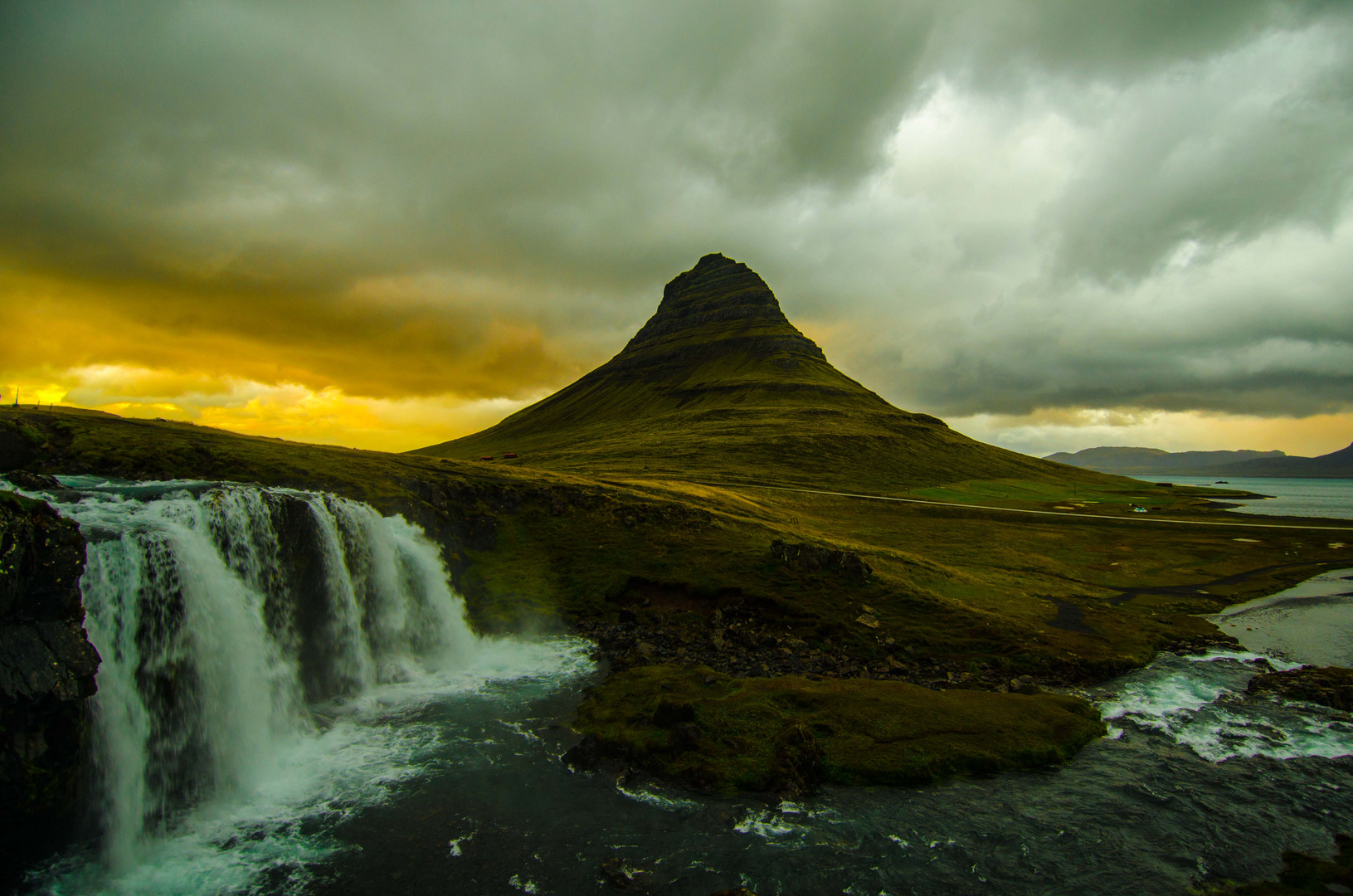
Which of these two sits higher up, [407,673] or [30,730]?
[30,730]

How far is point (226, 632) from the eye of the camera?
27.8 metres

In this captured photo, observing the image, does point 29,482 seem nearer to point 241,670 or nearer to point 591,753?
point 241,670

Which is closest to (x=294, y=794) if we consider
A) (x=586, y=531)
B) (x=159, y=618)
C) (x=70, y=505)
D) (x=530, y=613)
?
(x=159, y=618)

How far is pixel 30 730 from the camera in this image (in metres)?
18.2

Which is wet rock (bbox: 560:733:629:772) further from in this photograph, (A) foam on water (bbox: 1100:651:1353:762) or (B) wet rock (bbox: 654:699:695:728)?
(A) foam on water (bbox: 1100:651:1353:762)

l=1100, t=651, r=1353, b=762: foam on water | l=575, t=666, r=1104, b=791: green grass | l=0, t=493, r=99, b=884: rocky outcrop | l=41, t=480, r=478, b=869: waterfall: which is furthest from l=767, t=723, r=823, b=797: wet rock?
l=0, t=493, r=99, b=884: rocky outcrop

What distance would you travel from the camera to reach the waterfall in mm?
22156

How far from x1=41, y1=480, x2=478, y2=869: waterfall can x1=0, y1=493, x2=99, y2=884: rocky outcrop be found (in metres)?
1.66

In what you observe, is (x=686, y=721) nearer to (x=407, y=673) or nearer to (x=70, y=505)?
(x=407, y=673)

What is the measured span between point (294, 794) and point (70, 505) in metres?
20.1

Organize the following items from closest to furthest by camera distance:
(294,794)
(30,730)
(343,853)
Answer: (30,730), (343,853), (294,794)

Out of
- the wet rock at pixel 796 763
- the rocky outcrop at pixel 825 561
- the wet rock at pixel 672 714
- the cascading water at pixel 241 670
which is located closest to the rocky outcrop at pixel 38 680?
the cascading water at pixel 241 670

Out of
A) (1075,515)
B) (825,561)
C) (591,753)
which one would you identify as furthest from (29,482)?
(1075,515)

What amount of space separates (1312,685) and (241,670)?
57899 mm
